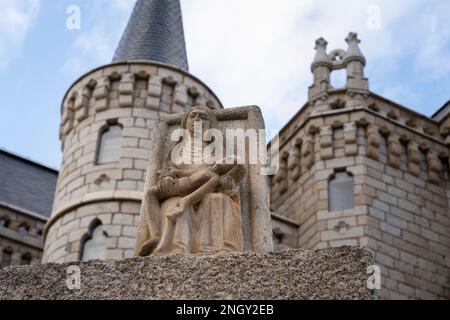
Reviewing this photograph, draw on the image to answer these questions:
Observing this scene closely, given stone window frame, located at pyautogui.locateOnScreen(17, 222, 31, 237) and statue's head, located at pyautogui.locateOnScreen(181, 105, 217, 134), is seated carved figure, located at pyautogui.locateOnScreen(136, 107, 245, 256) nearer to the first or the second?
statue's head, located at pyautogui.locateOnScreen(181, 105, 217, 134)

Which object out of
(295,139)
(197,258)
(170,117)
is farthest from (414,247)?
(197,258)

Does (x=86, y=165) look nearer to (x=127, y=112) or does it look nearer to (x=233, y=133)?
(x=127, y=112)

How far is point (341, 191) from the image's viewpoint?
18.8 m

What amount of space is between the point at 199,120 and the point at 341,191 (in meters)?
12.1

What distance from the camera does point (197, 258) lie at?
524 centimetres

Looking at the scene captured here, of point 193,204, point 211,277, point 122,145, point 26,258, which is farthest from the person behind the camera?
point 26,258

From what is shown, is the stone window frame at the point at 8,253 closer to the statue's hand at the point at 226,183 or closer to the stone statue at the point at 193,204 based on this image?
the stone statue at the point at 193,204

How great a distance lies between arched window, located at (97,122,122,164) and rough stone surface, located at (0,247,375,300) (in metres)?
12.5

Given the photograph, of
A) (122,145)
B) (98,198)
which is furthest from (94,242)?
(122,145)

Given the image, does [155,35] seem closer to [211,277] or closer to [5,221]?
[5,221]

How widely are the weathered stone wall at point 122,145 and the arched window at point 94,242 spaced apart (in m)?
0.11

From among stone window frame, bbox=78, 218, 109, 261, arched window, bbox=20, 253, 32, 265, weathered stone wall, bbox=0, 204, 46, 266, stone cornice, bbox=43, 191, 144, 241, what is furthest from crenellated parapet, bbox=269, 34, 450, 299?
arched window, bbox=20, 253, 32, 265

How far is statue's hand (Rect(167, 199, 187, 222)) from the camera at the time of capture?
250 inches
